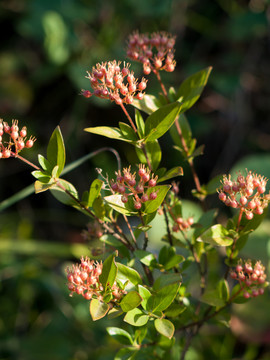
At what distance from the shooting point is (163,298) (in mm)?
634

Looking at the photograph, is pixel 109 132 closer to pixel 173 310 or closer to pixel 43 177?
pixel 43 177

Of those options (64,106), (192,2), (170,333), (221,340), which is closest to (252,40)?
(192,2)

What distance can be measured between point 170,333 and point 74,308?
1.02 metres

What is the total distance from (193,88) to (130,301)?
0.40 metres

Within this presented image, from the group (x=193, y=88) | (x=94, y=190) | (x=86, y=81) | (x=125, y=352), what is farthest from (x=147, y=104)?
(x=86, y=81)

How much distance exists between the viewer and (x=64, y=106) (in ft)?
7.60

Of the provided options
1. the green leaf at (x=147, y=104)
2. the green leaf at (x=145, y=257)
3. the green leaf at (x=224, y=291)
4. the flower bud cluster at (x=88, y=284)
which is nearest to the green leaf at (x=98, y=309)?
the flower bud cluster at (x=88, y=284)

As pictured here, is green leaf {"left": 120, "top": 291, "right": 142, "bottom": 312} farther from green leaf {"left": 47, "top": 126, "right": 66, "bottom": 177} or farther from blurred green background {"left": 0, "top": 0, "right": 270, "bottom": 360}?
blurred green background {"left": 0, "top": 0, "right": 270, "bottom": 360}

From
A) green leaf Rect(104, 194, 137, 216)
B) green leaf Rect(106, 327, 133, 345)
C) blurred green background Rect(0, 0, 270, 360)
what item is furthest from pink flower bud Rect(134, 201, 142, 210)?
blurred green background Rect(0, 0, 270, 360)

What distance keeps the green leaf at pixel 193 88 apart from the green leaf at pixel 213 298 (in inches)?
12.6

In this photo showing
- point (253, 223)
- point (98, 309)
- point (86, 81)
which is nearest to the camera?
point (98, 309)

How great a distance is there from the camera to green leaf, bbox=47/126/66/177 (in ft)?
2.07

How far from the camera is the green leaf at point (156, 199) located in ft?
1.97

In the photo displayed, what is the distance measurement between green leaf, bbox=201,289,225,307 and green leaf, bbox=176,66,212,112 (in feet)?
1.05
